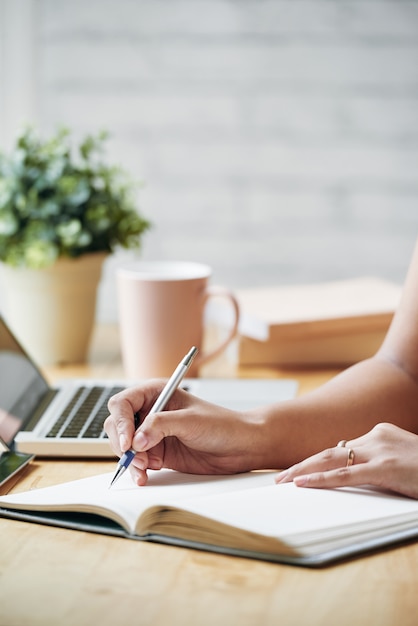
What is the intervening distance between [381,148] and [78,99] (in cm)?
65

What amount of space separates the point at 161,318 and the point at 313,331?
0.85 ft

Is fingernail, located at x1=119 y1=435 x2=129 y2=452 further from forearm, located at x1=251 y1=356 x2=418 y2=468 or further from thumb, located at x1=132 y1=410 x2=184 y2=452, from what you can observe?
forearm, located at x1=251 y1=356 x2=418 y2=468

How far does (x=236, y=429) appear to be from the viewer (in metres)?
0.87

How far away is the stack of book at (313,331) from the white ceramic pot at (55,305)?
252 mm

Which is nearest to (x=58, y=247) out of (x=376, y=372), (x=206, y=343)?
(x=206, y=343)

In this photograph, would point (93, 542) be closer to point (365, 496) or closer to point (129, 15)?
point (365, 496)

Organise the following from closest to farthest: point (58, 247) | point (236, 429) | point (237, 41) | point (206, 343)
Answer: point (236, 429) < point (58, 247) < point (206, 343) < point (237, 41)

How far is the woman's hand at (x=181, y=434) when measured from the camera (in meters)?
0.82

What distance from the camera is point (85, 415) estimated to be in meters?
1.07

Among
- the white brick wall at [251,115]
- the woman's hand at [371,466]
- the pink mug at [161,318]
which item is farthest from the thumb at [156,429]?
the white brick wall at [251,115]

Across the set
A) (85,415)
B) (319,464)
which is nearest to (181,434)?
(319,464)

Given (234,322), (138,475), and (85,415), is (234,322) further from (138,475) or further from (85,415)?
(138,475)

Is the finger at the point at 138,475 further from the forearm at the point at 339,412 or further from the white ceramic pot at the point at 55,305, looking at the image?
the white ceramic pot at the point at 55,305

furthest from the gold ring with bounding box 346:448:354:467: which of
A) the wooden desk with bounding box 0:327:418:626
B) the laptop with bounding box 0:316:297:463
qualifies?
the laptop with bounding box 0:316:297:463
